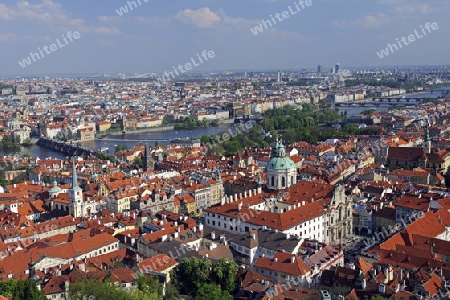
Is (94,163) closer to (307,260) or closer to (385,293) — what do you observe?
(307,260)

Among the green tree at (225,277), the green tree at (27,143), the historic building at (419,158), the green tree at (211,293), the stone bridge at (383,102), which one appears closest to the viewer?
the green tree at (211,293)

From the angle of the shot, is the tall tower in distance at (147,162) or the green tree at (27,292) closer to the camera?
the green tree at (27,292)

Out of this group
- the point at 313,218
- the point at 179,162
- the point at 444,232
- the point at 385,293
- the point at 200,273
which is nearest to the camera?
the point at 385,293

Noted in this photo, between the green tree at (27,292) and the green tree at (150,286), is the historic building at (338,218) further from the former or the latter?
the green tree at (27,292)

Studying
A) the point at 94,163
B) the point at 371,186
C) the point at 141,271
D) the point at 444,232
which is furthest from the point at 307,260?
the point at 94,163

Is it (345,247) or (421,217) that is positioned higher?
(421,217)

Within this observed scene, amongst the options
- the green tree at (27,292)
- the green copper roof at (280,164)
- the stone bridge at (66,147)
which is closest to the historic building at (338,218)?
the green copper roof at (280,164)

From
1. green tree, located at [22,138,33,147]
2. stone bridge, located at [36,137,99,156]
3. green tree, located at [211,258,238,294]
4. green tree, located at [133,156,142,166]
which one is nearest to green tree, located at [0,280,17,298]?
green tree, located at [211,258,238,294]

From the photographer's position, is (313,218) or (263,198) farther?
(263,198)

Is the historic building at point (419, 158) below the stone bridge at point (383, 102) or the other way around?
the other way around
